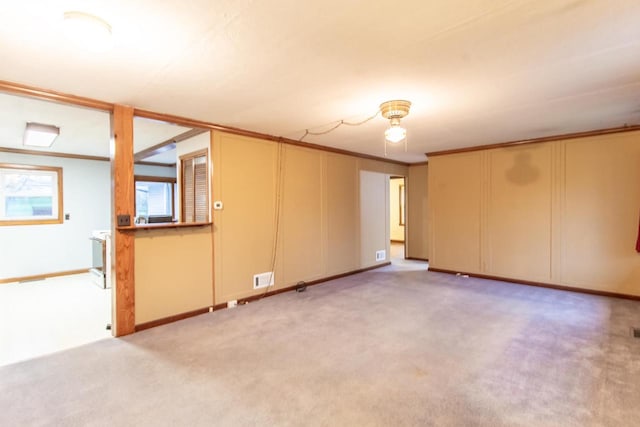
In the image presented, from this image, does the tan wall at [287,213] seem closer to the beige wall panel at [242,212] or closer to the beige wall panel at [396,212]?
the beige wall panel at [242,212]

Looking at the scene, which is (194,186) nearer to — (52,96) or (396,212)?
(52,96)

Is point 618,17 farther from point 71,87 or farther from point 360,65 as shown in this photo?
point 71,87

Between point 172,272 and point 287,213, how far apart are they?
1.70m

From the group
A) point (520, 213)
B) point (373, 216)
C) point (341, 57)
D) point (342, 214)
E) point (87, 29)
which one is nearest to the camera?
point (87, 29)

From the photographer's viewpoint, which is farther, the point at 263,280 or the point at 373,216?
the point at 373,216

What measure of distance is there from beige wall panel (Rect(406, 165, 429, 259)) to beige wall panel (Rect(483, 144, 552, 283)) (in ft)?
5.95

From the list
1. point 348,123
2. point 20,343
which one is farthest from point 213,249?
point 348,123

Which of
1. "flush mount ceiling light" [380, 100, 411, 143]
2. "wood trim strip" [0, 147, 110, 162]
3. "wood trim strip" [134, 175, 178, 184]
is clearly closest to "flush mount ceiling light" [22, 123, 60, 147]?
"wood trim strip" [0, 147, 110, 162]

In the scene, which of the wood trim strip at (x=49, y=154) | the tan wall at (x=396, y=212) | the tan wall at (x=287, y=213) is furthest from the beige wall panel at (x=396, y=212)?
the wood trim strip at (x=49, y=154)

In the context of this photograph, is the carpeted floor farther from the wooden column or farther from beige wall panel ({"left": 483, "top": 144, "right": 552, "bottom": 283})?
beige wall panel ({"left": 483, "top": 144, "right": 552, "bottom": 283})

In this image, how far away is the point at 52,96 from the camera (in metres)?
2.58

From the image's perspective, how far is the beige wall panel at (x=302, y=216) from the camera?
4.45 metres

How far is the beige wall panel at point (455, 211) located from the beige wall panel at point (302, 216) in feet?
7.29

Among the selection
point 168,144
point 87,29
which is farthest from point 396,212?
point 87,29
